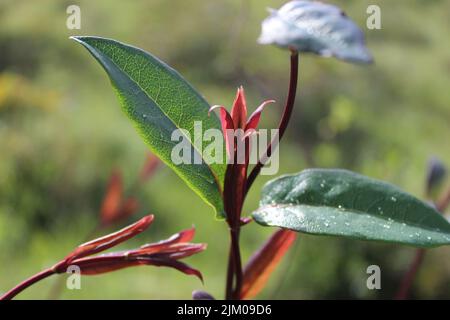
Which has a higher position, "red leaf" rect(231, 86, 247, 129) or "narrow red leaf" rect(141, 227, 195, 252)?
"red leaf" rect(231, 86, 247, 129)

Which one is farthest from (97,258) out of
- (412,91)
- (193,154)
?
(412,91)

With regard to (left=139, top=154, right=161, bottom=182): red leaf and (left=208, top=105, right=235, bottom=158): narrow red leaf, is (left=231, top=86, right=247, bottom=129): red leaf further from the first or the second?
(left=139, top=154, right=161, bottom=182): red leaf

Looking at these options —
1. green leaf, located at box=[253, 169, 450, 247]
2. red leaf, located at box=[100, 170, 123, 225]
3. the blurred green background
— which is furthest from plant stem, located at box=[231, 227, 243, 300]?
the blurred green background

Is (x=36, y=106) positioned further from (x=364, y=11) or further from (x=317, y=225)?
(x=317, y=225)

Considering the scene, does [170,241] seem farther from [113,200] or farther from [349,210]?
[113,200]

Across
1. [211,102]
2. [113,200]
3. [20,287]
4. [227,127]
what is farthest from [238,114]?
[211,102]
